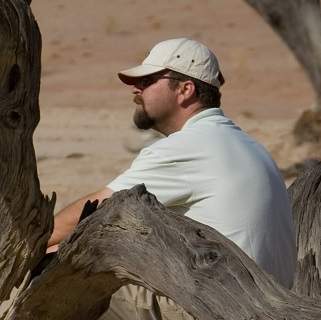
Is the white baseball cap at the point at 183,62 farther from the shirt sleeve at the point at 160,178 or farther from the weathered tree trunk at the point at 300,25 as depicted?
the weathered tree trunk at the point at 300,25

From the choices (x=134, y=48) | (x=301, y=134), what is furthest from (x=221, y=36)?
(x=301, y=134)

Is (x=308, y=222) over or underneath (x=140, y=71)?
underneath

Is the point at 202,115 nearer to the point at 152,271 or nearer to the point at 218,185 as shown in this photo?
the point at 218,185

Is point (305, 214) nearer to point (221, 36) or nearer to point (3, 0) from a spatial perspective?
point (3, 0)

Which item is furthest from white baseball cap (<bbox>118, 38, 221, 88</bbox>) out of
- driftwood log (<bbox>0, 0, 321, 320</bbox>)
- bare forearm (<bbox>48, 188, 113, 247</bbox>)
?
driftwood log (<bbox>0, 0, 321, 320</bbox>)

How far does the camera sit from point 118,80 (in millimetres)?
21219

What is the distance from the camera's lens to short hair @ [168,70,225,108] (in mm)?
4303

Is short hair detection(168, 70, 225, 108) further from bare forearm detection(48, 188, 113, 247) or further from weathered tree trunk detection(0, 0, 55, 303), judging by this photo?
weathered tree trunk detection(0, 0, 55, 303)

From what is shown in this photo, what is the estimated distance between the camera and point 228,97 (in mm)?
19344

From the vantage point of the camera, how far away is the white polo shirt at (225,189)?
4000 millimetres

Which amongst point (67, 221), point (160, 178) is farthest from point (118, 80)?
point (67, 221)

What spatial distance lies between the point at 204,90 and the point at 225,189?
1.51 feet

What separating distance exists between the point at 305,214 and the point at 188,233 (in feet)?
4.76

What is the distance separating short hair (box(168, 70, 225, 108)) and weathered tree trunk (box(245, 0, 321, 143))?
610 centimetres
